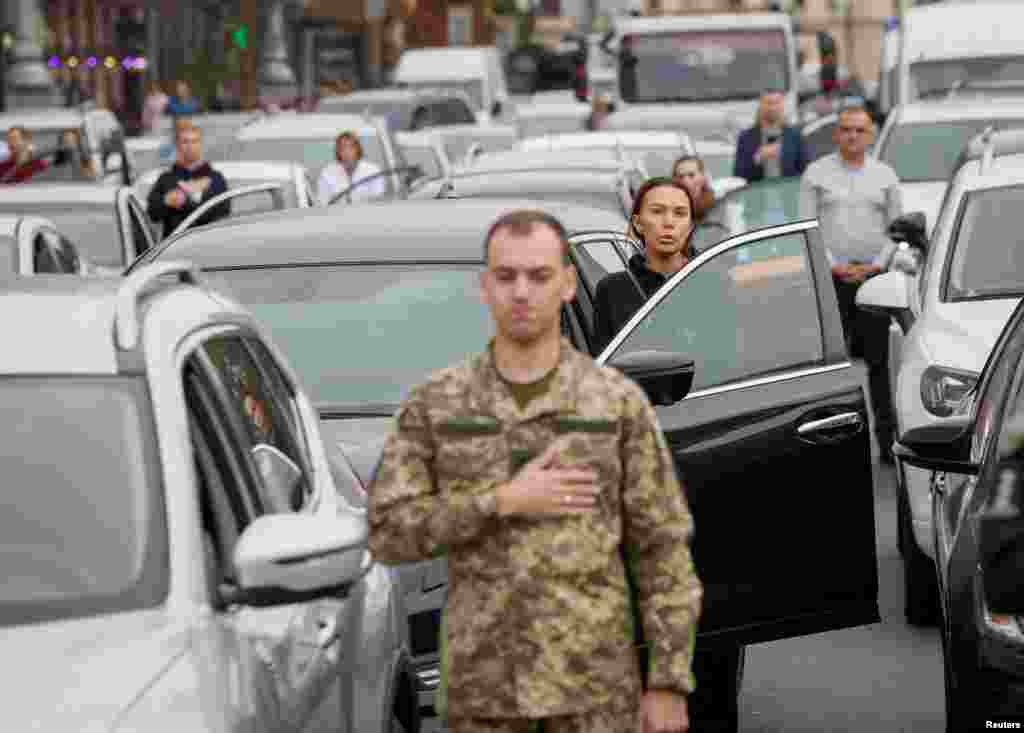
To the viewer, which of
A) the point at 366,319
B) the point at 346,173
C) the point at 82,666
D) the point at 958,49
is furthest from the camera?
the point at 958,49

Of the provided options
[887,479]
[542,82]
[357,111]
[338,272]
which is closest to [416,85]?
[357,111]

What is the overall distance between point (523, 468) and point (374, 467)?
2.83m

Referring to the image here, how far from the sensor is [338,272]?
30.1 ft

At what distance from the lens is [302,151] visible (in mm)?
27328

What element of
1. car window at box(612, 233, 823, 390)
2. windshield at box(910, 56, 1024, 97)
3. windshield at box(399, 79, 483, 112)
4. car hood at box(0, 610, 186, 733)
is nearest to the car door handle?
car window at box(612, 233, 823, 390)

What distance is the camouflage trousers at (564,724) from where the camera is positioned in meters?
5.10

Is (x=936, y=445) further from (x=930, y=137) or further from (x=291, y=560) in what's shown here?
(x=930, y=137)

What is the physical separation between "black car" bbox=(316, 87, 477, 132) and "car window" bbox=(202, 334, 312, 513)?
29.4 metres

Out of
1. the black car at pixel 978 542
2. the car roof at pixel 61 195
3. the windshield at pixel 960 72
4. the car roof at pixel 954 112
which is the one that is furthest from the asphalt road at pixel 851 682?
the windshield at pixel 960 72

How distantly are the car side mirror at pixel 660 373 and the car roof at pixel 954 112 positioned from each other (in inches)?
602

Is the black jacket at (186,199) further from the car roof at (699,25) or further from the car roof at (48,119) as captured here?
the car roof at (699,25)

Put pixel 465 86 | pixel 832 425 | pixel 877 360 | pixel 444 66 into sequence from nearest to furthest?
pixel 832 425
pixel 877 360
pixel 465 86
pixel 444 66

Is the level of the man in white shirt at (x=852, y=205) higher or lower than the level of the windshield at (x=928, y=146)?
higher

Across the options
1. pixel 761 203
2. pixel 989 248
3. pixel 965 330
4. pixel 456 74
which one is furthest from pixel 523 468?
pixel 456 74
